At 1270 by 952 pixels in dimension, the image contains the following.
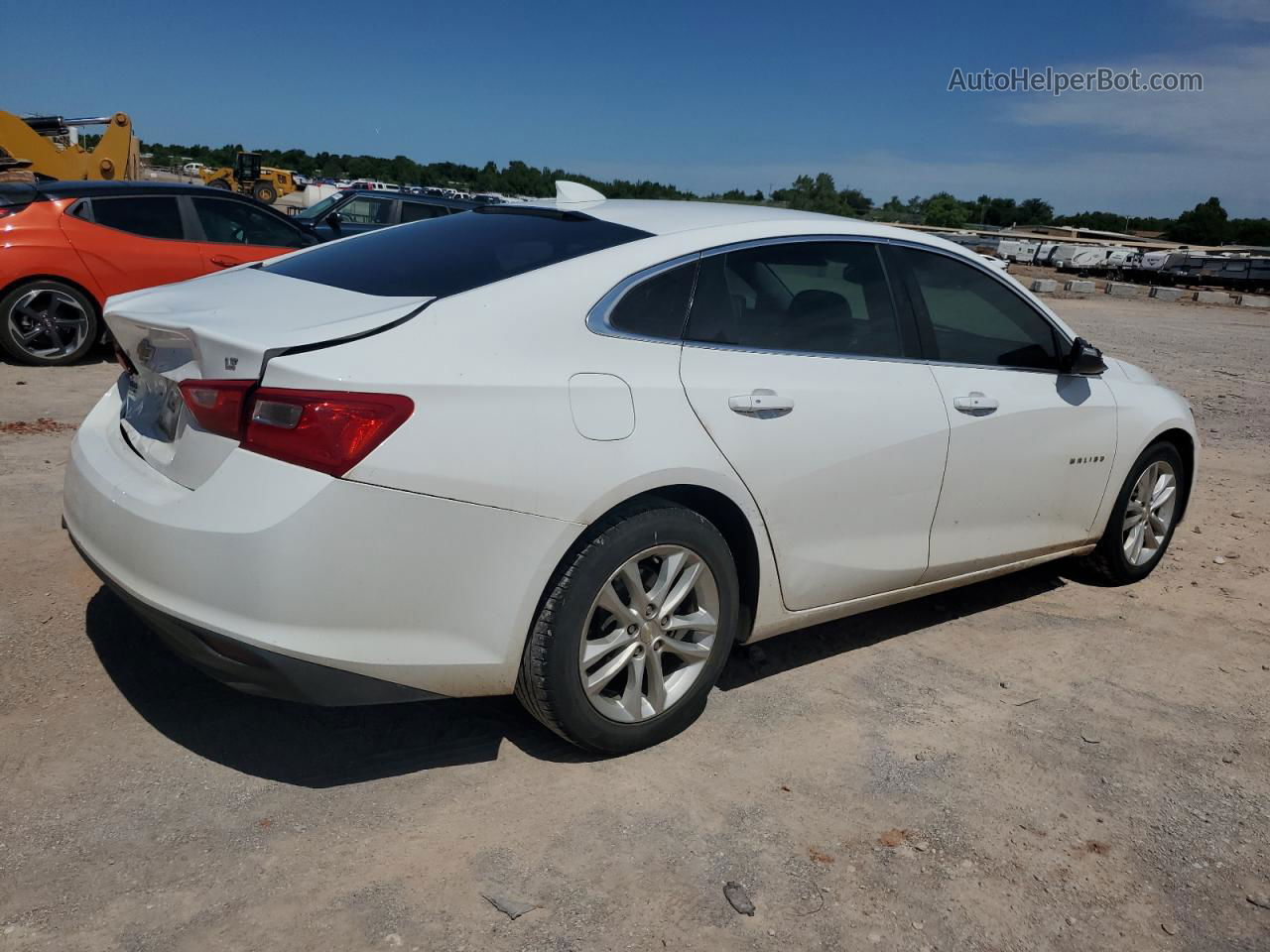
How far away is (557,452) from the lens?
9.17 feet

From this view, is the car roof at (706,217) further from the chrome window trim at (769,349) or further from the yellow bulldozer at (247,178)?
the yellow bulldozer at (247,178)

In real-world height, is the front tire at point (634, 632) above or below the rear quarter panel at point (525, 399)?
below

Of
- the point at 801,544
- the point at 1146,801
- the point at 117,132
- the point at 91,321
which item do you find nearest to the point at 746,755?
the point at 801,544

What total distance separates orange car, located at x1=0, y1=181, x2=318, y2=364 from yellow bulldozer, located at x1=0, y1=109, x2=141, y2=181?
462 inches

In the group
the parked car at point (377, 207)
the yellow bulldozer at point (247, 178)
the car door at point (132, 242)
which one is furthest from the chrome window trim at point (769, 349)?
the yellow bulldozer at point (247, 178)

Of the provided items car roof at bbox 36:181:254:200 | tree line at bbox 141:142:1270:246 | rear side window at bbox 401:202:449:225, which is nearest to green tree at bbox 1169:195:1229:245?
tree line at bbox 141:142:1270:246

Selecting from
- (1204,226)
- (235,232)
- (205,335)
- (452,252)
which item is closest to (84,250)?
(235,232)

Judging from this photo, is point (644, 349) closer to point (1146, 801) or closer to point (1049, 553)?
point (1146, 801)

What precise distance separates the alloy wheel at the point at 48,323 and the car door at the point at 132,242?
36 centimetres

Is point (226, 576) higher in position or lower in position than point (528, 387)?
lower

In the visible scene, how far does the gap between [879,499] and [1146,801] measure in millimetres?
1255

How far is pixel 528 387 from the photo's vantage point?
2.79 m

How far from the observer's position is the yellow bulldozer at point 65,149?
19.3m

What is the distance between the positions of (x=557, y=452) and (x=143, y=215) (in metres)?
7.70
